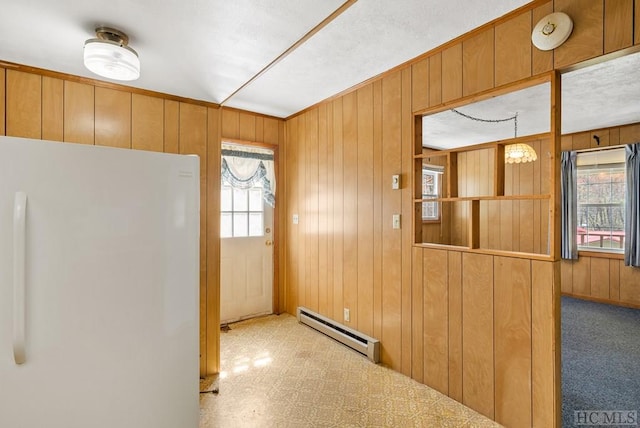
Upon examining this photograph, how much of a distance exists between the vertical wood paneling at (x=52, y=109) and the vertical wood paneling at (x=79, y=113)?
29 mm

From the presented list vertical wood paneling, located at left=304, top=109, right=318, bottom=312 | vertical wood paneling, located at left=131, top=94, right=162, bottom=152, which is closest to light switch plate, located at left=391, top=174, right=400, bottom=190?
vertical wood paneling, located at left=304, top=109, right=318, bottom=312

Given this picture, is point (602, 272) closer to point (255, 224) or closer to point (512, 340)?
point (512, 340)

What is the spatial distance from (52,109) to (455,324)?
10.4 feet

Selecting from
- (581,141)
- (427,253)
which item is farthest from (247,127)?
(581,141)

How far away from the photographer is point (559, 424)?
5.44 ft

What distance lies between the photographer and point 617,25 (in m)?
1.45

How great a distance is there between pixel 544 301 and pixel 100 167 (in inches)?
90.1

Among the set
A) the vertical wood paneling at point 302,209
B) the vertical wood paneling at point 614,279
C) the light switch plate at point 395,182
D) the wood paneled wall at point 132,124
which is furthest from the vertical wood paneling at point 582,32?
the vertical wood paneling at point 614,279

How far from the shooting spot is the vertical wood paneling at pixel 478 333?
194 centimetres

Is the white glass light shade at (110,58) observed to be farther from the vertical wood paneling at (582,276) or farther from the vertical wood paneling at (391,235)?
the vertical wood paneling at (582,276)

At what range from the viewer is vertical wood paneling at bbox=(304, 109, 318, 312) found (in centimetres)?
343

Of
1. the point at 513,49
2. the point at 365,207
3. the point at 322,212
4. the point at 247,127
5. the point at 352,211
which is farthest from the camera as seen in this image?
the point at 247,127

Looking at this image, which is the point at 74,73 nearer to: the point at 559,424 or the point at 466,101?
the point at 466,101

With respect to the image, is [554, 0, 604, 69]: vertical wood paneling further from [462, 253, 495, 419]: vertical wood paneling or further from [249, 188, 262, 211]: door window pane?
[249, 188, 262, 211]: door window pane
